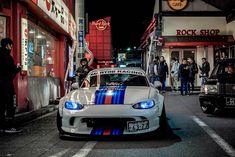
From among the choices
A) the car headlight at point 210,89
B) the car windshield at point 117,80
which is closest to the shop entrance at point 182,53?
the car headlight at point 210,89

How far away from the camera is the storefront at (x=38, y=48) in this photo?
Answer: 10133mm

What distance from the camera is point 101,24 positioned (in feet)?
123

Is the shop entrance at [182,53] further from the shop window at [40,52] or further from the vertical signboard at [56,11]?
→ the shop window at [40,52]

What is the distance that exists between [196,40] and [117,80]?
16.7 metres

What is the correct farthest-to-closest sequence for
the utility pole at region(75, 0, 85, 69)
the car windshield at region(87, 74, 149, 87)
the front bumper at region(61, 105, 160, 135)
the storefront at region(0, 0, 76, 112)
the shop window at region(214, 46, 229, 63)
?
1. the shop window at region(214, 46, 229, 63)
2. the utility pole at region(75, 0, 85, 69)
3. the storefront at region(0, 0, 76, 112)
4. the car windshield at region(87, 74, 149, 87)
5. the front bumper at region(61, 105, 160, 135)

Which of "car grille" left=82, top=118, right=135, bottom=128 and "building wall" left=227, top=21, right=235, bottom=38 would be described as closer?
"car grille" left=82, top=118, right=135, bottom=128

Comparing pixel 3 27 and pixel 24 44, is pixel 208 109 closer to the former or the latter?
pixel 24 44

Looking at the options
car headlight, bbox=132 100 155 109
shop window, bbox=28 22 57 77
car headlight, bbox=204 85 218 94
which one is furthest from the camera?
shop window, bbox=28 22 57 77

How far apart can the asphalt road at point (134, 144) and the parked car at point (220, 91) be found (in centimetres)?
123

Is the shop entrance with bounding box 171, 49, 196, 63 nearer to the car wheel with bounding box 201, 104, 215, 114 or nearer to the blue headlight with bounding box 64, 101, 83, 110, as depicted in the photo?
the car wheel with bounding box 201, 104, 215, 114

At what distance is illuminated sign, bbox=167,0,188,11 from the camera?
2486 centimetres

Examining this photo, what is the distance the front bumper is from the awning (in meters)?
17.9

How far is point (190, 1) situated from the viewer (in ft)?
82.6

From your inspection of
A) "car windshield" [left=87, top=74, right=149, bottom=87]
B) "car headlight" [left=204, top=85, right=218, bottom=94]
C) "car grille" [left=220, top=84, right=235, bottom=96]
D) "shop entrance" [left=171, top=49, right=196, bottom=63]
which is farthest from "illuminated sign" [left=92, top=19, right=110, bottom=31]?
"car windshield" [left=87, top=74, right=149, bottom=87]
